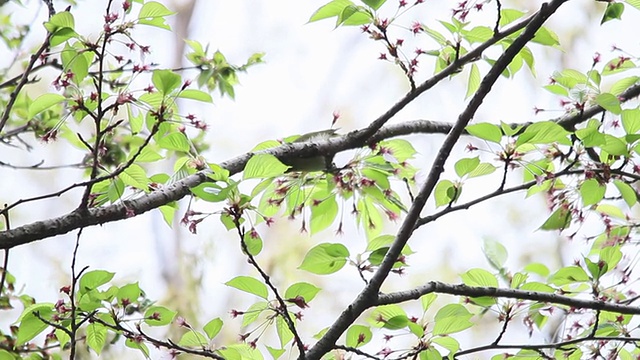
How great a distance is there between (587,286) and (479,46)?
368 mm

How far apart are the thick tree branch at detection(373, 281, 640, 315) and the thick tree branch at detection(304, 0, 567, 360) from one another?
2 cm

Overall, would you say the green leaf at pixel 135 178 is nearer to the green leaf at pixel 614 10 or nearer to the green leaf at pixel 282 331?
the green leaf at pixel 282 331

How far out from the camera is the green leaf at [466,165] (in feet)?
2.25

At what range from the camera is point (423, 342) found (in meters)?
0.66

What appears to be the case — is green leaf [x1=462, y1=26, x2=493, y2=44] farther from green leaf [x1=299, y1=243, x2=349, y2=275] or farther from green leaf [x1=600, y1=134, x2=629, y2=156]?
green leaf [x1=299, y1=243, x2=349, y2=275]

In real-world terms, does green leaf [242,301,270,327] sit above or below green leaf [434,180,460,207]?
below

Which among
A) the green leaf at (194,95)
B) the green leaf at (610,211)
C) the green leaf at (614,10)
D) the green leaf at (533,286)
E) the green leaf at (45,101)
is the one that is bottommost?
the green leaf at (533,286)

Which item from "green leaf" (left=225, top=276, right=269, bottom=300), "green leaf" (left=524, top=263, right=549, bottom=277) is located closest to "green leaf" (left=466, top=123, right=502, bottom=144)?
"green leaf" (left=225, top=276, right=269, bottom=300)

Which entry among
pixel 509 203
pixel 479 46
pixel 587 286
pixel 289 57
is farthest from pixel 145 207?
pixel 289 57

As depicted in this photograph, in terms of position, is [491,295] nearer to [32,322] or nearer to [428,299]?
[428,299]

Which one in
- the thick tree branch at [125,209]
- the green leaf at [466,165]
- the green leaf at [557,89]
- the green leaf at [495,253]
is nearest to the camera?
the thick tree branch at [125,209]

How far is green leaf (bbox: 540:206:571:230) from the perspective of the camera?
31.3 inches

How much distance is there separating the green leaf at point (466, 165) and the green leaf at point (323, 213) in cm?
16

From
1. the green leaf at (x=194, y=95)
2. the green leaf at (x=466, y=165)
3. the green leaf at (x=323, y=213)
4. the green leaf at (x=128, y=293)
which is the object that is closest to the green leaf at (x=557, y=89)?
the green leaf at (x=466, y=165)
